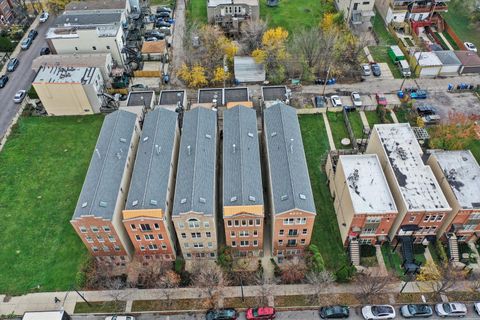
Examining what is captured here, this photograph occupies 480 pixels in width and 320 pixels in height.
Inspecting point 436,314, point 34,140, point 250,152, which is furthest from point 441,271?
point 34,140

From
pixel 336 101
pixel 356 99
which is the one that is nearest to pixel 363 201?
pixel 336 101

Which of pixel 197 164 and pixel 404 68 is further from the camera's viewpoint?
pixel 404 68

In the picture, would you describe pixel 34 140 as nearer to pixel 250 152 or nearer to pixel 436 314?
pixel 250 152

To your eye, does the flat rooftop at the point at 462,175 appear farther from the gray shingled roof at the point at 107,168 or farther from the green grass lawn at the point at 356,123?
the gray shingled roof at the point at 107,168

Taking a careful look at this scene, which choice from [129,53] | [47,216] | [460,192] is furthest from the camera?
[129,53]

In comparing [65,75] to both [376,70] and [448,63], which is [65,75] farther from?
[448,63]

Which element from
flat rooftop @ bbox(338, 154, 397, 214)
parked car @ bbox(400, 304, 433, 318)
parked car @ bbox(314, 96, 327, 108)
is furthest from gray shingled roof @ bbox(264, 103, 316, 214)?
parked car @ bbox(400, 304, 433, 318)

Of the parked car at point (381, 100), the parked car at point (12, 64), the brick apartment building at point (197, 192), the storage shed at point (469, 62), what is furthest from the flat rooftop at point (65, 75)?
the storage shed at point (469, 62)
